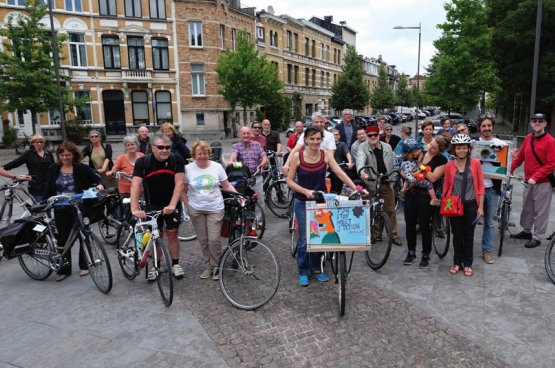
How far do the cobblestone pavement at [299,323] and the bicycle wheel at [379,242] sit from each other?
0.18 meters

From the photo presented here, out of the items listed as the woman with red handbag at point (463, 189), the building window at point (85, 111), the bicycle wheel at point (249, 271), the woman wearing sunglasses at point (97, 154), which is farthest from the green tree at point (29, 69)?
the woman with red handbag at point (463, 189)

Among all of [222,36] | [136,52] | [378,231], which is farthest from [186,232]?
[222,36]

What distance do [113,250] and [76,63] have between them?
26555 mm

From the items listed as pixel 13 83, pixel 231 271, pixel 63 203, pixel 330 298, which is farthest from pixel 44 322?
pixel 13 83

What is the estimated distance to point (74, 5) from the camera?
92.6ft

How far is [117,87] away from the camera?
30.0m

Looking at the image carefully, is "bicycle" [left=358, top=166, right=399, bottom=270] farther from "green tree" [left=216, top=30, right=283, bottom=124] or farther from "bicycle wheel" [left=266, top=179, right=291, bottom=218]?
"green tree" [left=216, top=30, right=283, bottom=124]

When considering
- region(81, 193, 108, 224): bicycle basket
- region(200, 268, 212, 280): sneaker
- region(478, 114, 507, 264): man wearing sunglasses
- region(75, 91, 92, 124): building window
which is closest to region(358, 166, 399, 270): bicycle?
region(478, 114, 507, 264): man wearing sunglasses

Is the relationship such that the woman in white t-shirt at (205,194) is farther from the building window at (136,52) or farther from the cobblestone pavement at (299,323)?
the building window at (136,52)

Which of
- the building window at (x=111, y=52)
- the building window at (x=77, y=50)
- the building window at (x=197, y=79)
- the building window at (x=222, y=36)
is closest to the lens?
the building window at (x=77, y=50)

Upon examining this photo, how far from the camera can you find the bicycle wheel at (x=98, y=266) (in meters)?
4.91

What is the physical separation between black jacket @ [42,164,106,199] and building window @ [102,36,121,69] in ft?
89.5

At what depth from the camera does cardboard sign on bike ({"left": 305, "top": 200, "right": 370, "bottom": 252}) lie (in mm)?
4230

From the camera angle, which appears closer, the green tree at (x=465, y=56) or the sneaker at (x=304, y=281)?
the sneaker at (x=304, y=281)
